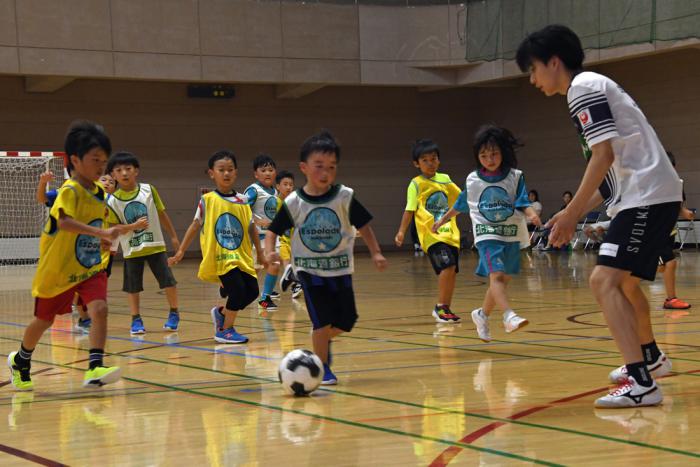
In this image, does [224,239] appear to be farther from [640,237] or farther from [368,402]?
[640,237]

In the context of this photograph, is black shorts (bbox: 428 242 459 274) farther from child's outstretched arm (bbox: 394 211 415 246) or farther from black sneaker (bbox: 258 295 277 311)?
black sneaker (bbox: 258 295 277 311)

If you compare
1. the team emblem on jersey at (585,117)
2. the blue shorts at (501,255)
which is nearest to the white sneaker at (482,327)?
the blue shorts at (501,255)

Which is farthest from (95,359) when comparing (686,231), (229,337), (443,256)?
(686,231)

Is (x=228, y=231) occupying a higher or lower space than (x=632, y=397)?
higher

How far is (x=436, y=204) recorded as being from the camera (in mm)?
9758

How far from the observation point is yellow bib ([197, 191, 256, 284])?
27.1ft

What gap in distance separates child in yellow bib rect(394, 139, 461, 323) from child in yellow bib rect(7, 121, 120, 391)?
150 inches

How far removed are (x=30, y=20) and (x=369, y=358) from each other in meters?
16.8

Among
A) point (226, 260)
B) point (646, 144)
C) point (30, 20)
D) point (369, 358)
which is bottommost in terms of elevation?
point (369, 358)

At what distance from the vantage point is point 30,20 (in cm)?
2116

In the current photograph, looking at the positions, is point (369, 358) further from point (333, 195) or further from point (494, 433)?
point (494, 433)

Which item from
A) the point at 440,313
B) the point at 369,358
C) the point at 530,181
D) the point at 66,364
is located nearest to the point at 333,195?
the point at 369,358

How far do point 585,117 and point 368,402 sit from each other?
1.72m

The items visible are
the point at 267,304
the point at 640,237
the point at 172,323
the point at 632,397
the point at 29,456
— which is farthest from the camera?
the point at 267,304
